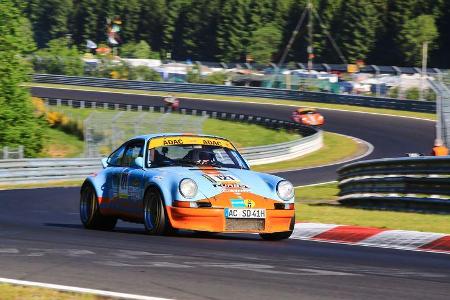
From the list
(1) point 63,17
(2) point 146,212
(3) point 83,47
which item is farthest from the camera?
(1) point 63,17

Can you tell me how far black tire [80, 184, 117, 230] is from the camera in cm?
1299

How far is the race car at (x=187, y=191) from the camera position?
440 inches

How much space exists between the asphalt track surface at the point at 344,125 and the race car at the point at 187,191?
1559 centimetres

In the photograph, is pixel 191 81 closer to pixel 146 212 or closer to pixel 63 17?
pixel 146 212

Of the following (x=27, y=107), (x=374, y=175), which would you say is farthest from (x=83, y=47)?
(x=374, y=175)

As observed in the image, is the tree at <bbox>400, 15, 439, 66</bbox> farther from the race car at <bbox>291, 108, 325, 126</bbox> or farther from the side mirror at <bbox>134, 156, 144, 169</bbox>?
the side mirror at <bbox>134, 156, 144, 169</bbox>

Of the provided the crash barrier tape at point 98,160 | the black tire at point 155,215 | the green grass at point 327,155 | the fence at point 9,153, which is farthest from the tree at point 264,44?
the black tire at point 155,215

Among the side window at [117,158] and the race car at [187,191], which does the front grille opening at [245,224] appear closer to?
the race car at [187,191]

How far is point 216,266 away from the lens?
827 cm

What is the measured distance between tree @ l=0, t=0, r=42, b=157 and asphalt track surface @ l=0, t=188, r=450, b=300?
33118 millimetres

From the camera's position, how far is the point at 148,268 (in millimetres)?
8070

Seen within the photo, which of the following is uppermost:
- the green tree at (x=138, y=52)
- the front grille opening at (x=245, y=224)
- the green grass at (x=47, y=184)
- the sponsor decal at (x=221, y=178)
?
the sponsor decal at (x=221, y=178)

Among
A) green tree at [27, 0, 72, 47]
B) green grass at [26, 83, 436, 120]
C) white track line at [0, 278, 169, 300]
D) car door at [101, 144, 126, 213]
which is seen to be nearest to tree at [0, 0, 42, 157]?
green grass at [26, 83, 436, 120]

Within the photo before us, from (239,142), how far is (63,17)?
122m
